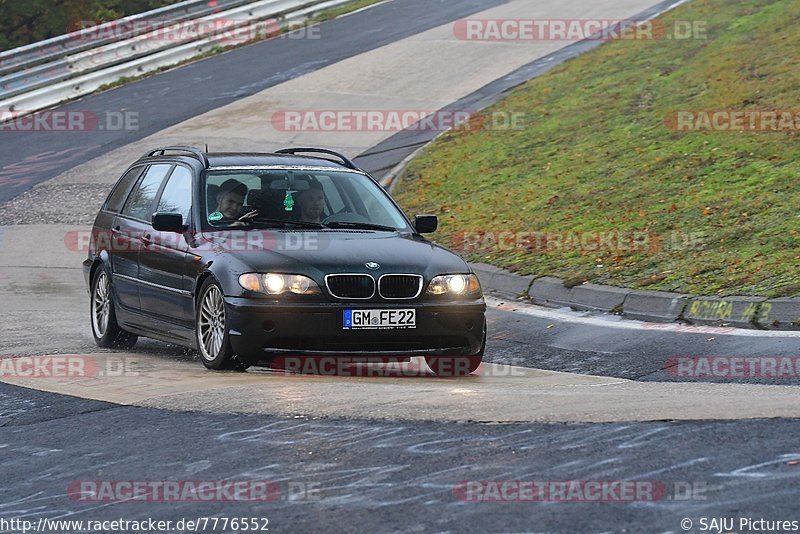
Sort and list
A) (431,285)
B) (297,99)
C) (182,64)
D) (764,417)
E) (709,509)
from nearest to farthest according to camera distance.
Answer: (709,509), (764,417), (431,285), (297,99), (182,64)

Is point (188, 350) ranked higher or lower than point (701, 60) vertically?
lower

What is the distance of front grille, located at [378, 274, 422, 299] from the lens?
9.41m

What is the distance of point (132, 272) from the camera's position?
440 inches

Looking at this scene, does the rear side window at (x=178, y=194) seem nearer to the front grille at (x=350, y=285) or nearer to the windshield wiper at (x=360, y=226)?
the windshield wiper at (x=360, y=226)

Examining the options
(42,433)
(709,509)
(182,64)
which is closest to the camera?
(709,509)

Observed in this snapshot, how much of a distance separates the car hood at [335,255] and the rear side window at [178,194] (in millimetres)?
880

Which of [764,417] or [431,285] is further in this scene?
[431,285]

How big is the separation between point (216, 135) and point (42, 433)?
15577 millimetres

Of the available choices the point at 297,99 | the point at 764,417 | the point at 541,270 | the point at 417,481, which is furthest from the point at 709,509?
the point at 297,99

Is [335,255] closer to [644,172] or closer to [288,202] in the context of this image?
[288,202]

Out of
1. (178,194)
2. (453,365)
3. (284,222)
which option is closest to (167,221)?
(178,194)

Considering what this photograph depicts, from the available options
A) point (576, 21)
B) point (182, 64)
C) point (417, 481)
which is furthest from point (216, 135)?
point (417, 481)

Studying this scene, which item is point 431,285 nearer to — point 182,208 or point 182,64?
point 182,208

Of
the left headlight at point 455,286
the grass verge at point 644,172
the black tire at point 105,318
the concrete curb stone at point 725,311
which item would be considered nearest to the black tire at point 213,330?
the left headlight at point 455,286
